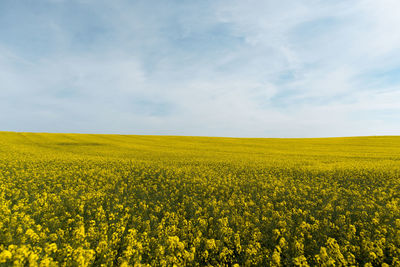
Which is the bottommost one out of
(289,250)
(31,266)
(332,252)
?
(289,250)

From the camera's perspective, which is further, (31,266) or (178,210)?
(178,210)

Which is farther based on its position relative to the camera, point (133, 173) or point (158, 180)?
point (133, 173)

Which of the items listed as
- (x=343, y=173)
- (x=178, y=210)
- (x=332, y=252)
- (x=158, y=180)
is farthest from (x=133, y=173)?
(x=343, y=173)

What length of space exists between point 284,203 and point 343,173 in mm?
10207

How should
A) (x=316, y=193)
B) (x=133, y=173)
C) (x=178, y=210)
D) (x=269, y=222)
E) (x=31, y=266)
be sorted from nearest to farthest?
(x=31, y=266) → (x=269, y=222) → (x=178, y=210) → (x=316, y=193) → (x=133, y=173)

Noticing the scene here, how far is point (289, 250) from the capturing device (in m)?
6.19

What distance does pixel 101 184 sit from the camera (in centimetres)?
1267

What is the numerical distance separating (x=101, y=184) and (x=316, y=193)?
13329 mm

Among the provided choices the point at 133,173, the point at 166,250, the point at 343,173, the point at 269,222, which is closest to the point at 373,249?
the point at 269,222

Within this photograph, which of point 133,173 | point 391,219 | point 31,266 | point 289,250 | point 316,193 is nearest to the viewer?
point 31,266

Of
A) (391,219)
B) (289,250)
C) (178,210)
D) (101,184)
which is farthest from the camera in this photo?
(101,184)

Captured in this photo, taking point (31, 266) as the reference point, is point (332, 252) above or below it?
below

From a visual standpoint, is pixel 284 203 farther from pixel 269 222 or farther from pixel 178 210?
pixel 178 210

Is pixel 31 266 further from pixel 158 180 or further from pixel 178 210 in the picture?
pixel 158 180
